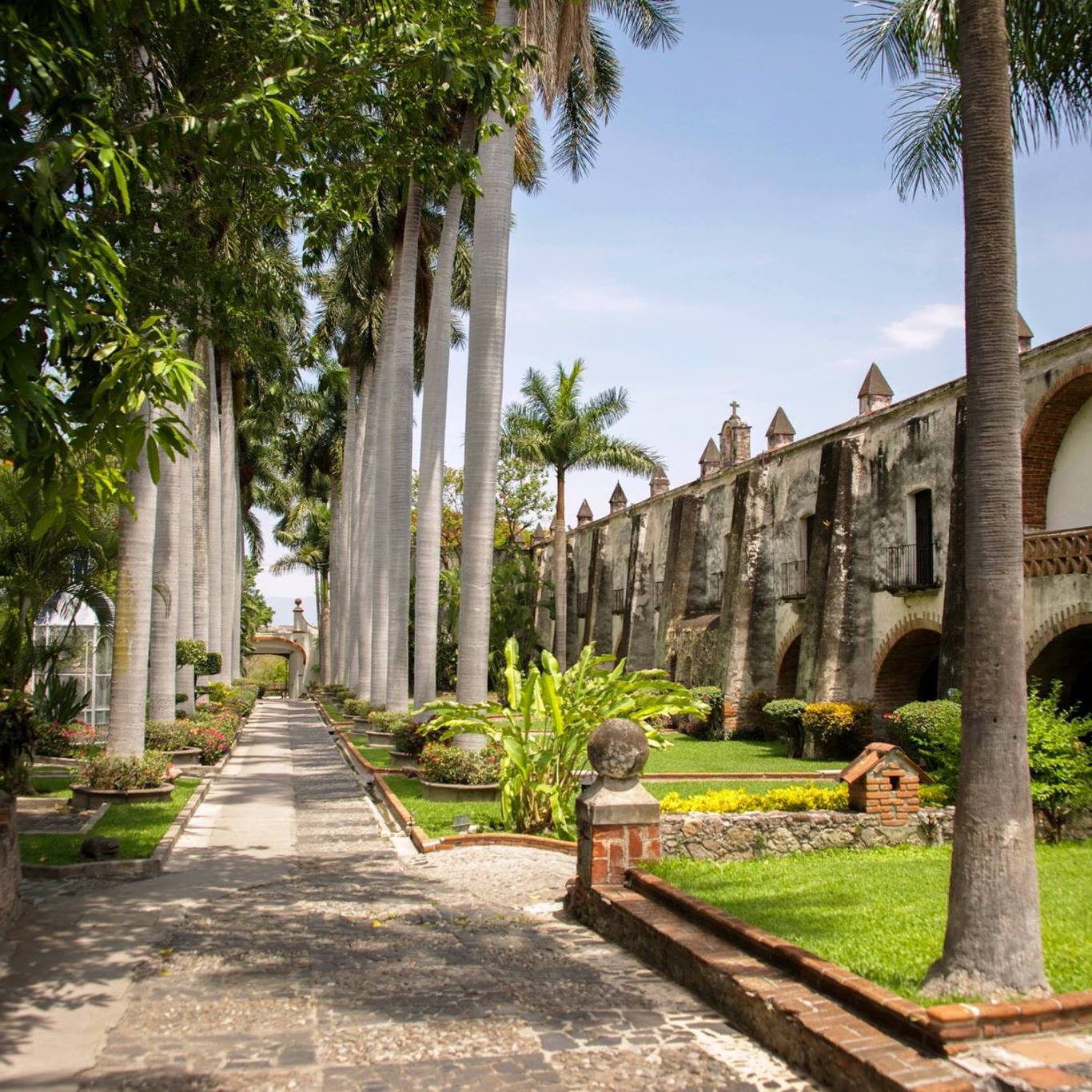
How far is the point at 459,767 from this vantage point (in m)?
14.3

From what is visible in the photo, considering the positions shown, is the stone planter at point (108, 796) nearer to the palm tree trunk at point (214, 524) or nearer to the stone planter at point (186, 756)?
the stone planter at point (186, 756)

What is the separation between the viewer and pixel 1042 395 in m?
18.5

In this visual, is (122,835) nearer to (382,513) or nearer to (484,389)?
(484,389)

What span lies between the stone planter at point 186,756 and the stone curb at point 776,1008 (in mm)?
11742

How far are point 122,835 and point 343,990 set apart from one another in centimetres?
594

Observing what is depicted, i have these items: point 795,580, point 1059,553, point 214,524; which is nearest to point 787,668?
point 795,580

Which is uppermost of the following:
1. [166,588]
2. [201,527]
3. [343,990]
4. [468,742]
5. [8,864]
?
[201,527]

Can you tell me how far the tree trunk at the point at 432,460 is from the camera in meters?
19.5

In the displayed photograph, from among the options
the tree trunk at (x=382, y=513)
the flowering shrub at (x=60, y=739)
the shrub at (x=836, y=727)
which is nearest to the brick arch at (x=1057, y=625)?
the shrub at (x=836, y=727)

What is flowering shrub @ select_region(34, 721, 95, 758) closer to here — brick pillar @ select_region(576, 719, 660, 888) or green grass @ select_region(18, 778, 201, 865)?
green grass @ select_region(18, 778, 201, 865)

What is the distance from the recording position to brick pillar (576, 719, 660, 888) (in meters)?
8.30

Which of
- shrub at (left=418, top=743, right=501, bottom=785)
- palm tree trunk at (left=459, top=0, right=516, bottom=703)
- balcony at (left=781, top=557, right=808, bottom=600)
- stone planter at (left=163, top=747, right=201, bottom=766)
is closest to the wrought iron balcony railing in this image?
balcony at (left=781, top=557, right=808, bottom=600)

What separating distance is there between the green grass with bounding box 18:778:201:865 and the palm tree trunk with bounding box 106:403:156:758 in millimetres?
890

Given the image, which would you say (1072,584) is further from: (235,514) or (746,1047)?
(235,514)
